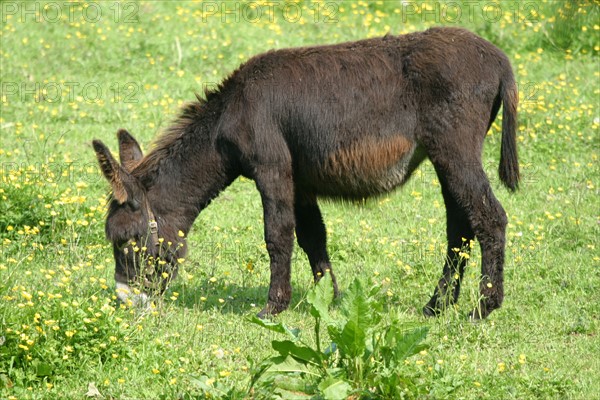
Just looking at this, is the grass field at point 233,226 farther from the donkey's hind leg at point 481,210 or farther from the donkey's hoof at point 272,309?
the donkey's hind leg at point 481,210

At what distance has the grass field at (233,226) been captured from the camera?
5402mm

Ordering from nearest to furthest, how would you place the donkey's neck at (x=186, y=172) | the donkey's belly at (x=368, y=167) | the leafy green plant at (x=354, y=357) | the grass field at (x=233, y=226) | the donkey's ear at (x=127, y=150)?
the leafy green plant at (x=354, y=357) < the grass field at (x=233, y=226) < the donkey's belly at (x=368, y=167) < the donkey's neck at (x=186, y=172) < the donkey's ear at (x=127, y=150)

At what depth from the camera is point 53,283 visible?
6477mm

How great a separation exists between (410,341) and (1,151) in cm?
586

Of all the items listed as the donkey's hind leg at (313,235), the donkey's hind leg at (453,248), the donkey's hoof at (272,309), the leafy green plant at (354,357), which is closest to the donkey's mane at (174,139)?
the donkey's hind leg at (313,235)

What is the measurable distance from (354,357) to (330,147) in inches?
83.9

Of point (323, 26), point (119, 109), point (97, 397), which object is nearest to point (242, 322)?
point (97, 397)

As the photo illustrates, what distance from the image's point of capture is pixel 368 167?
658 cm

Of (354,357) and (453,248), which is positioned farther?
(453,248)

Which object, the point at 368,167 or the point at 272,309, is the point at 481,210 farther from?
the point at 272,309

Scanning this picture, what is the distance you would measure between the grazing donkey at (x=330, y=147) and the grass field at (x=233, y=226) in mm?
337

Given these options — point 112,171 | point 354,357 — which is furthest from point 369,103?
point 354,357

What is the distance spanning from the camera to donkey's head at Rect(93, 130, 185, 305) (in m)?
6.53

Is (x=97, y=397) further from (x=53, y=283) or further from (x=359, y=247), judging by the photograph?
(x=359, y=247)
